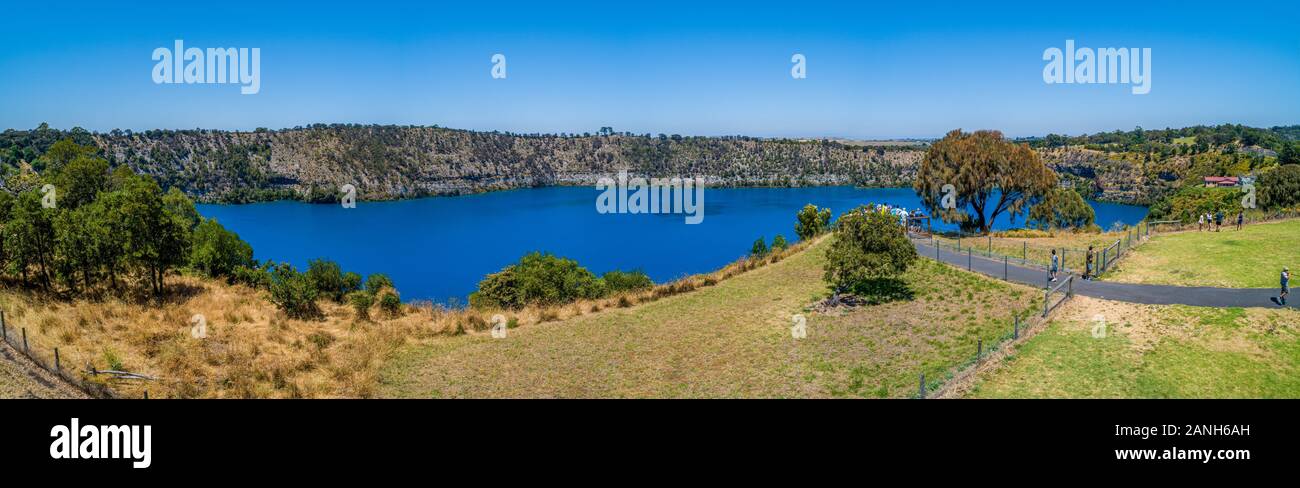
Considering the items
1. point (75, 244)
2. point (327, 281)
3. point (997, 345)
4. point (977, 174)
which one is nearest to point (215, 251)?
point (327, 281)

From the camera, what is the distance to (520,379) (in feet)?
70.0

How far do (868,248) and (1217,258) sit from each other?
40.8 ft

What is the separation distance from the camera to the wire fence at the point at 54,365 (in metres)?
15.1

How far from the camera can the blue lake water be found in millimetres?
101312

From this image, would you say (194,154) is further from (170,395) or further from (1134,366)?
(1134,366)

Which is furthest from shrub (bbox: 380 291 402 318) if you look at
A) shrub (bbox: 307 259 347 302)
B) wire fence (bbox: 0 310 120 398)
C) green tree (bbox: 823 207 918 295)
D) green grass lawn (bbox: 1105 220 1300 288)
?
green grass lawn (bbox: 1105 220 1300 288)

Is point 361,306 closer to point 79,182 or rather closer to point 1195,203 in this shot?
point 79,182

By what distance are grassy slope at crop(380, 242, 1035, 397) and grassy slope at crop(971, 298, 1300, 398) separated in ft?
7.54

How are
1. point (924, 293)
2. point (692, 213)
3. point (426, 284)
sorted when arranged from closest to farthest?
1. point (924, 293)
2. point (426, 284)
3. point (692, 213)

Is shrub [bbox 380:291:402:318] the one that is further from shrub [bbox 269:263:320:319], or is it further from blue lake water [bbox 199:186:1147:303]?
blue lake water [bbox 199:186:1147:303]

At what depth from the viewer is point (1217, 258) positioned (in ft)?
84.5

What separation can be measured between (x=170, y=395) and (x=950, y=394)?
18.6 m
